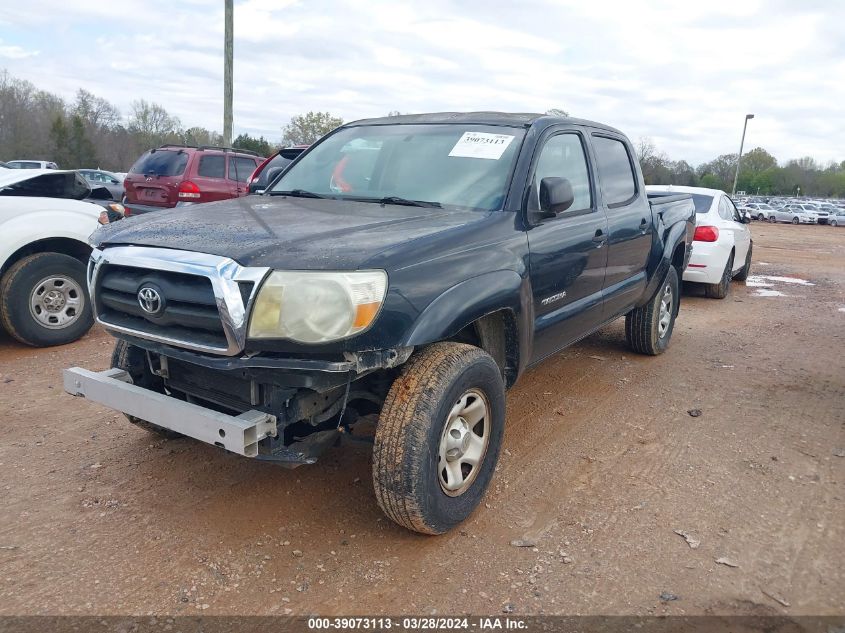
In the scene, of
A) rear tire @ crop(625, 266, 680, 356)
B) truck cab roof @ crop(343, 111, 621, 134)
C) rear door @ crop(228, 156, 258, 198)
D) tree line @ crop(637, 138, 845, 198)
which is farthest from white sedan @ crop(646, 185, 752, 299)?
tree line @ crop(637, 138, 845, 198)

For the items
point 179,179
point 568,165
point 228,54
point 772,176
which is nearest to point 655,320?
point 568,165

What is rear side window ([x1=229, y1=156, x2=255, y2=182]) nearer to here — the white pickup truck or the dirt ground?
the white pickup truck

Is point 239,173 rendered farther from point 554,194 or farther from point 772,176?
point 772,176

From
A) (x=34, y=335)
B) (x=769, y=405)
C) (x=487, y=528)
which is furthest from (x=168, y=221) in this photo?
(x=769, y=405)

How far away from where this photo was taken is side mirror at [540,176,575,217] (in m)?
3.63

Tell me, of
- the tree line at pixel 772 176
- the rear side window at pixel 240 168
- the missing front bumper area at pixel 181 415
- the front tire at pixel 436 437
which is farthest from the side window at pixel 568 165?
the tree line at pixel 772 176

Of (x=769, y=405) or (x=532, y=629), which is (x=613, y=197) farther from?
(x=532, y=629)

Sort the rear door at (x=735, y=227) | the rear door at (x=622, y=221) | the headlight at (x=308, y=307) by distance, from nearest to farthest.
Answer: the headlight at (x=308, y=307) < the rear door at (x=622, y=221) < the rear door at (x=735, y=227)

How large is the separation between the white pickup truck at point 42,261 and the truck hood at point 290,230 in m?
3.02

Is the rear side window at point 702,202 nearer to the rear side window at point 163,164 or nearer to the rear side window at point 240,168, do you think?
the rear side window at point 240,168

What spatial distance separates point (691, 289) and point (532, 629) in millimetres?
8839

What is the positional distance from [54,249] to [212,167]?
19.0 feet

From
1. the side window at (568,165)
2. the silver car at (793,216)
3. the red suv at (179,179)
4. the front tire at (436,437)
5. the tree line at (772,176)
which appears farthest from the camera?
the tree line at (772,176)

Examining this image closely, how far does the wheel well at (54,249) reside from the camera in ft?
19.8
